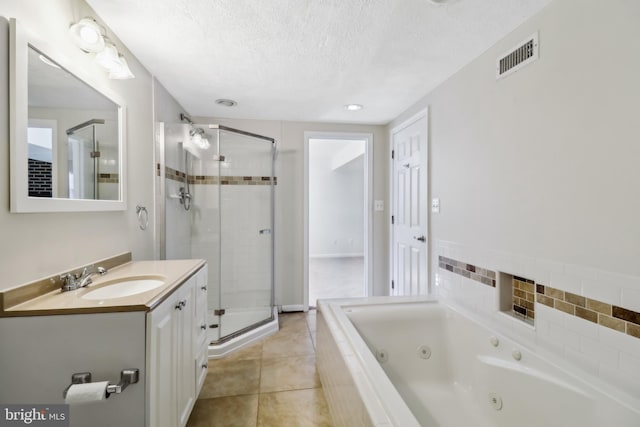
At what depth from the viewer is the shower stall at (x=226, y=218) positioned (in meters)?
2.51

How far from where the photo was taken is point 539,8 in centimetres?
138

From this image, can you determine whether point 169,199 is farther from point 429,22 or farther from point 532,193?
point 532,193

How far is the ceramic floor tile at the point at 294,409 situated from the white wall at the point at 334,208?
4.88 metres

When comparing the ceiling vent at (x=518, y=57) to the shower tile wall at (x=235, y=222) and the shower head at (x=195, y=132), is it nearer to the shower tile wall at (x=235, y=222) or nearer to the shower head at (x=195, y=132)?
the shower tile wall at (x=235, y=222)

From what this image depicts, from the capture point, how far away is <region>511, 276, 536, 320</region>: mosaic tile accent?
1488 mm

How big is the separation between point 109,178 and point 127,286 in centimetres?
62

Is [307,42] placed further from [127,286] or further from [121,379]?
[121,379]

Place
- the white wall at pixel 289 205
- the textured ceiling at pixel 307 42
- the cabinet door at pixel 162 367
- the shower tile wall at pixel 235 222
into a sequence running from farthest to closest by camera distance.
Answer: the white wall at pixel 289 205 < the shower tile wall at pixel 235 222 < the textured ceiling at pixel 307 42 < the cabinet door at pixel 162 367

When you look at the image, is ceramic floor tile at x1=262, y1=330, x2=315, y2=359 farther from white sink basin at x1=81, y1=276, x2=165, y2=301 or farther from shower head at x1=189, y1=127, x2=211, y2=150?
shower head at x1=189, y1=127, x2=211, y2=150

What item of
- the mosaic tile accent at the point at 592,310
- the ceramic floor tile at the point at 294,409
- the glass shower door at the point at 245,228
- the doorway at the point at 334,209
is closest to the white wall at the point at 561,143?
the mosaic tile accent at the point at 592,310

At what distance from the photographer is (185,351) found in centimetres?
141

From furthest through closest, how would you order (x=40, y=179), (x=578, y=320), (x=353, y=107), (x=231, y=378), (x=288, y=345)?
(x=353, y=107), (x=288, y=345), (x=231, y=378), (x=578, y=320), (x=40, y=179)

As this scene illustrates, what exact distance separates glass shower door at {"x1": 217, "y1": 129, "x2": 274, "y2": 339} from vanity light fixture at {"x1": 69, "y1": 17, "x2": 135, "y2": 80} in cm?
123

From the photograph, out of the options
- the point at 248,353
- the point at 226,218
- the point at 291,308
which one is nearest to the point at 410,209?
the point at 291,308
